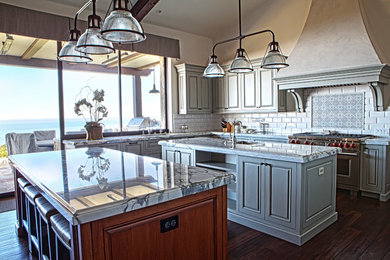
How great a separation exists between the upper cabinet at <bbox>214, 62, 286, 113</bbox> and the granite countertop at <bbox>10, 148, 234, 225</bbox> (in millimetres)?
3901

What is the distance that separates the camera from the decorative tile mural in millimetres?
4910

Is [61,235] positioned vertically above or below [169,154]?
below

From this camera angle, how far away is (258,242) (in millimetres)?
2939

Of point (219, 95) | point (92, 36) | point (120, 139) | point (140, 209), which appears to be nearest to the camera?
point (140, 209)

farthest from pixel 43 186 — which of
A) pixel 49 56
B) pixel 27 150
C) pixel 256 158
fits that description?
pixel 27 150

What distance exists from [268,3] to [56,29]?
4318mm

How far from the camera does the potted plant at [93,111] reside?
4.78 meters

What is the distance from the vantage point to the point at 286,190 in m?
2.87

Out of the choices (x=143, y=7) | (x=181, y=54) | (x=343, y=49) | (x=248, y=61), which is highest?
(x=143, y=7)

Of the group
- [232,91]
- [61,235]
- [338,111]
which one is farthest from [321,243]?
[232,91]

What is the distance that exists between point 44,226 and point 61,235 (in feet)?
3.14

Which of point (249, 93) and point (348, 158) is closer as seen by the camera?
point (348, 158)

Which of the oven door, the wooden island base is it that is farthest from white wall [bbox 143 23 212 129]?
the wooden island base

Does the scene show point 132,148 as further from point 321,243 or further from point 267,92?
point 321,243
